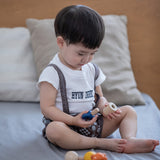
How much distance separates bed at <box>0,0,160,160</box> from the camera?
0.94m

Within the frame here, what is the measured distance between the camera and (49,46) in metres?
1.41

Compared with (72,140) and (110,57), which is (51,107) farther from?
(110,57)

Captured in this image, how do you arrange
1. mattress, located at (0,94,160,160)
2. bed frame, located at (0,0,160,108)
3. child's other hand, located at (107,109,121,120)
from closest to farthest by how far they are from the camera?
mattress, located at (0,94,160,160), child's other hand, located at (107,109,121,120), bed frame, located at (0,0,160,108)

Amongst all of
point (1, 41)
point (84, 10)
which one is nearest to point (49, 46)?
point (1, 41)

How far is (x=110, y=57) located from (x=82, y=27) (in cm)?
63

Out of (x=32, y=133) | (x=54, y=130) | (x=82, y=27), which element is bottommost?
(x=32, y=133)

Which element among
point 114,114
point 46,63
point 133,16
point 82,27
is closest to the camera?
point 82,27

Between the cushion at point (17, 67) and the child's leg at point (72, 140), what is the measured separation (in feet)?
1.80

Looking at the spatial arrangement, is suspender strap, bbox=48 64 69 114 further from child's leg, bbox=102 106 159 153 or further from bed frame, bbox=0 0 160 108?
bed frame, bbox=0 0 160 108

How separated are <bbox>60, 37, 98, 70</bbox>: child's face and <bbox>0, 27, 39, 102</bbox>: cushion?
0.53m

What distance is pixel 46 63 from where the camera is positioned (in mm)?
1387

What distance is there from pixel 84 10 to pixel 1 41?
2.74ft

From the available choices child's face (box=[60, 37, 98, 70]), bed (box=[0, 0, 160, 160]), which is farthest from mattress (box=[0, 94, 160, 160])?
child's face (box=[60, 37, 98, 70])

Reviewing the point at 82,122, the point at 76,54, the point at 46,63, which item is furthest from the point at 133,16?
the point at 82,122
